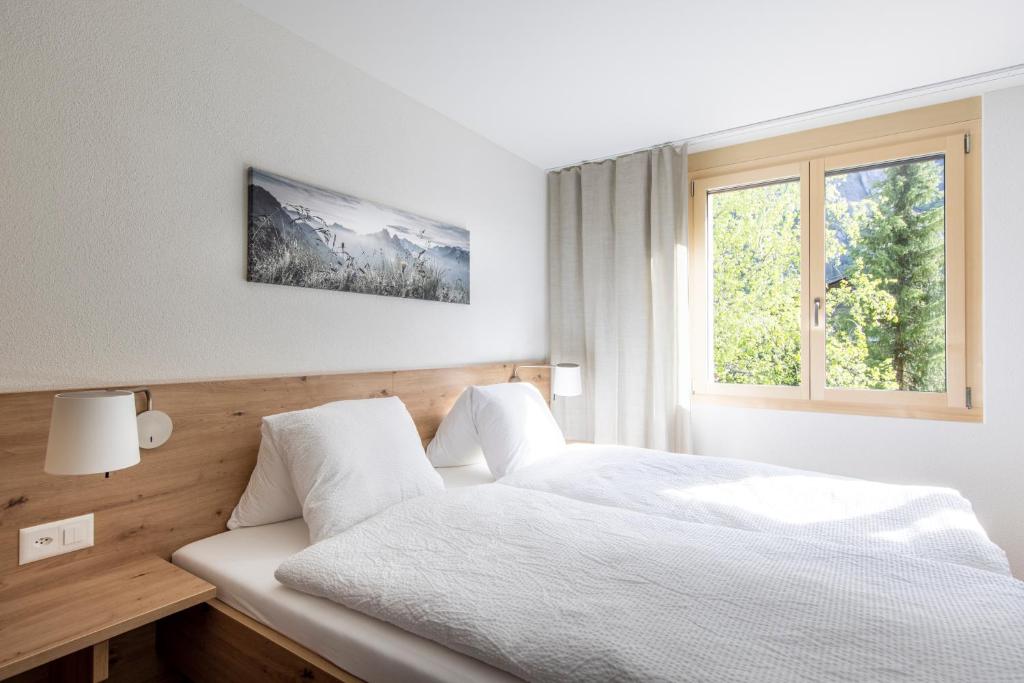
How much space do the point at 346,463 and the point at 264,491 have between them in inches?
12.4

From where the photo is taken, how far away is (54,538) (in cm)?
137

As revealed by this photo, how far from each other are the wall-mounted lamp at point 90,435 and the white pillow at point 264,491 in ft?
1.63

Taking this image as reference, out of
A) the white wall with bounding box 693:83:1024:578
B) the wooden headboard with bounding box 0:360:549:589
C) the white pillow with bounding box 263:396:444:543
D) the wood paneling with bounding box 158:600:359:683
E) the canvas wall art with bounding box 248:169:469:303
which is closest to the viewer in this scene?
the wood paneling with bounding box 158:600:359:683

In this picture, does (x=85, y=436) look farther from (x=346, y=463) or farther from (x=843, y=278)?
(x=843, y=278)

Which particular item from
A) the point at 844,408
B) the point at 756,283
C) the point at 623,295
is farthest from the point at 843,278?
the point at 623,295

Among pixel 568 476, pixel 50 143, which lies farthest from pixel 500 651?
pixel 50 143

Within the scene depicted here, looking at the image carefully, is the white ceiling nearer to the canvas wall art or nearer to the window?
the window

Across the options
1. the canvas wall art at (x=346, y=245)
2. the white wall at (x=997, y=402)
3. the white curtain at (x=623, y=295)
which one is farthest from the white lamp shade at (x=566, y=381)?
the white wall at (x=997, y=402)

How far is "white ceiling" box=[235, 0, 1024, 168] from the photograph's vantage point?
1913 millimetres

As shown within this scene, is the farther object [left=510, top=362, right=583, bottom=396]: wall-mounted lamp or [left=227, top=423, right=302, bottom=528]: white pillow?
[left=510, top=362, right=583, bottom=396]: wall-mounted lamp

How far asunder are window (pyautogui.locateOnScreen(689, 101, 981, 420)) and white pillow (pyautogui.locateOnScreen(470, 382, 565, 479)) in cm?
129

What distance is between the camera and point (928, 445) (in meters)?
2.68

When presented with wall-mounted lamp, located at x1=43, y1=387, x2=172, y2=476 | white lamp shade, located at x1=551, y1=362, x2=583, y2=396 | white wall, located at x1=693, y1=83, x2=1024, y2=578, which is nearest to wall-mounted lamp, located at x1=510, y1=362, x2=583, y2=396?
white lamp shade, located at x1=551, y1=362, x2=583, y2=396

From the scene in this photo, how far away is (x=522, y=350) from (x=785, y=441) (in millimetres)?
1643
